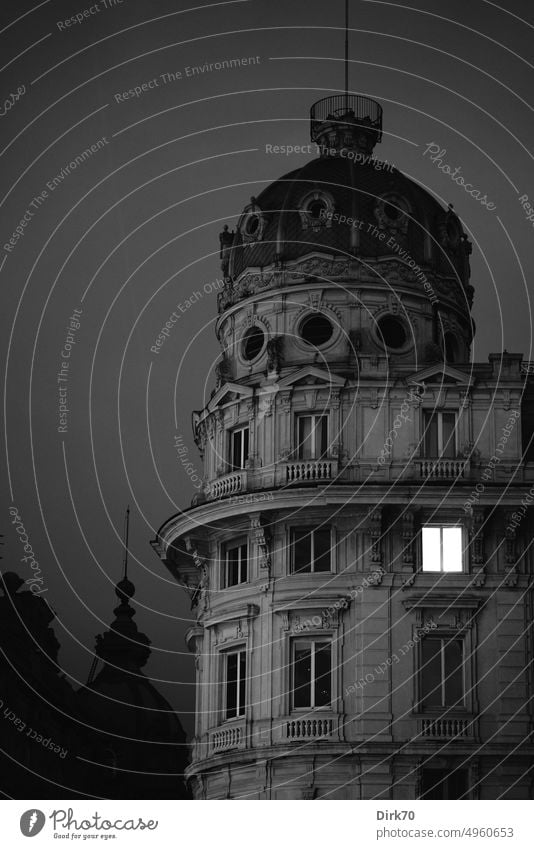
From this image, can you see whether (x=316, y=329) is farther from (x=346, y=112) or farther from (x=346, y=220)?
(x=346, y=112)

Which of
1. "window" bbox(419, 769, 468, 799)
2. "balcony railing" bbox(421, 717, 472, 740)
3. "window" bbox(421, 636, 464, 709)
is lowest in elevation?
"window" bbox(419, 769, 468, 799)

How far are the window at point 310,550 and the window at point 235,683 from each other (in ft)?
9.50

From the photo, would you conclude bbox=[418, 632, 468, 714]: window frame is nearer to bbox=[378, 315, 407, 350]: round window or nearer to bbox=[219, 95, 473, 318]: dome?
bbox=[378, 315, 407, 350]: round window

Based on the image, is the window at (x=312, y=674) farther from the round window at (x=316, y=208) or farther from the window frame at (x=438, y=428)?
the round window at (x=316, y=208)

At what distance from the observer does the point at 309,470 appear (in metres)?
50.2

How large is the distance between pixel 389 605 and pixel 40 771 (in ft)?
52.5

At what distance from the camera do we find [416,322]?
53.8m

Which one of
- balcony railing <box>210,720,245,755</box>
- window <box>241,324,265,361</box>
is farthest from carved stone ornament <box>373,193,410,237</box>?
balcony railing <box>210,720,245,755</box>

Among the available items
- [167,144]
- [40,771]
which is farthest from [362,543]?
[40,771]

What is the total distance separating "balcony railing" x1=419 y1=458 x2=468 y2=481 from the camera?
4991 cm

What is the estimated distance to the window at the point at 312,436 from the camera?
168 feet

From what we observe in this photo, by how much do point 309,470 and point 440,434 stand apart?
374cm

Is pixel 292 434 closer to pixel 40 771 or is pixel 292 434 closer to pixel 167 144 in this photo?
pixel 167 144

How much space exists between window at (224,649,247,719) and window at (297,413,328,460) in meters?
5.64
